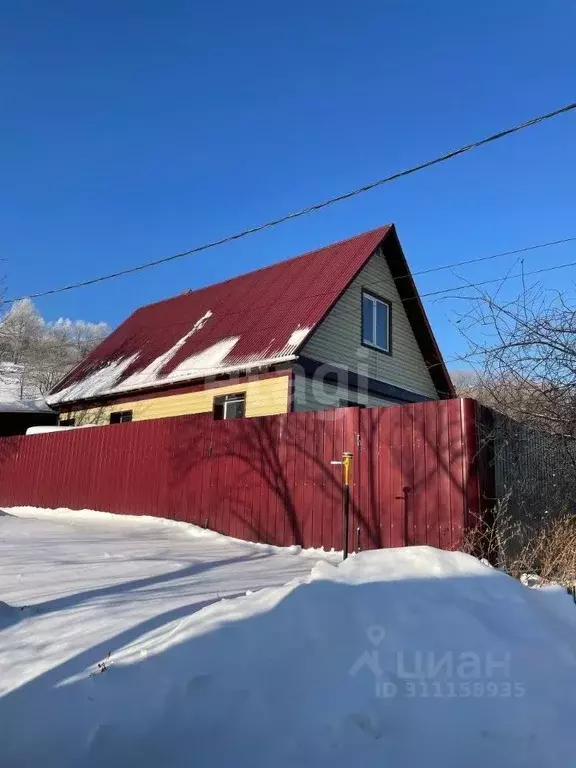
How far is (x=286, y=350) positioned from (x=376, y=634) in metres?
10.0

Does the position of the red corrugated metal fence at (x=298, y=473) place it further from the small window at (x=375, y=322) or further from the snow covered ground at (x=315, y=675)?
the small window at (x=375, y=322)

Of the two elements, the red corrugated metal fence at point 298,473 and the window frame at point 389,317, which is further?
the window frame at point 389,317

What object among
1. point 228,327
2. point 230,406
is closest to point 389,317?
point 228,327

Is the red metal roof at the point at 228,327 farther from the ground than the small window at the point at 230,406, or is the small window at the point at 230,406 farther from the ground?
the red metal roof at the point at 228,327

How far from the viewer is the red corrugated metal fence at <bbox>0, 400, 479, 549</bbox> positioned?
7137mm

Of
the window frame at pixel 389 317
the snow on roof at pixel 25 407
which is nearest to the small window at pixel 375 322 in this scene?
the window frame at pixel 389 317

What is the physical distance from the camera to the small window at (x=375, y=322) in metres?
15.9

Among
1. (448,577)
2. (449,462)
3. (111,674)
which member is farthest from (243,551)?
(111,674)

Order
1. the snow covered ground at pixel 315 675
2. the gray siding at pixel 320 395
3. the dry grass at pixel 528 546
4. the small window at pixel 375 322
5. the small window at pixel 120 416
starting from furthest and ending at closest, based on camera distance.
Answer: the small window at pixel 120 416, the small window at pixel 375 322, the gray siding at pixel 320 395, the dry grass at pixel 528 546, the snow covered ground at pixel 315 675

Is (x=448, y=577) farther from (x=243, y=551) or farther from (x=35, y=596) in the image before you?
(x=243, y=551)

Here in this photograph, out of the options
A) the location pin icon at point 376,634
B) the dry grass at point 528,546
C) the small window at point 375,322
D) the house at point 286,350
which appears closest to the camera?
the location pin icon at point 376,634

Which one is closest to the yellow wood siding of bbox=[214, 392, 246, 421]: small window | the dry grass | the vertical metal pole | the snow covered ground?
bbox=[214, 392, 246, 421]: small window

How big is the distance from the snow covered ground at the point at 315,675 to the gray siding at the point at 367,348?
9.56m

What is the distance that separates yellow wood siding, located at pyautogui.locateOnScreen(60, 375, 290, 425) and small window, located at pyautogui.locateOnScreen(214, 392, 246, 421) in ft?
0.44
